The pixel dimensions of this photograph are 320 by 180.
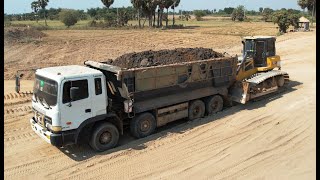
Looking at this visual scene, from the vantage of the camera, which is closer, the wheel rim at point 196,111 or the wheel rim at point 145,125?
the wheel rim at point 145,125

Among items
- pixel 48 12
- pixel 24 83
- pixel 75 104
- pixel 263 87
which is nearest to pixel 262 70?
pixel 263 87

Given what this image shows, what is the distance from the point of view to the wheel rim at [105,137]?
9.57 metres

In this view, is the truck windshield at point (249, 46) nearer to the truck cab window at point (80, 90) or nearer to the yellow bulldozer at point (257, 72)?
the yellow bulldozer at point (257, 72)

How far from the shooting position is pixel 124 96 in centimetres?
980

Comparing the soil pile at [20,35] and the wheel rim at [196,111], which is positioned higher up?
the soil pile at [20,35]

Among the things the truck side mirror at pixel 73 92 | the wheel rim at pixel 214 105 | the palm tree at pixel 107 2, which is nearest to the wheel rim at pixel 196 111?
the wheel rim at pixel 214 105

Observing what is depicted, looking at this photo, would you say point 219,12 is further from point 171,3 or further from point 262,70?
point 262,70

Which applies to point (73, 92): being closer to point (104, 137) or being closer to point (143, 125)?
point (104, 137)

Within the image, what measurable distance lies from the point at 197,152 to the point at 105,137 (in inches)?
95.0

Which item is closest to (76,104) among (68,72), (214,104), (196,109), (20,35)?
(68,72)

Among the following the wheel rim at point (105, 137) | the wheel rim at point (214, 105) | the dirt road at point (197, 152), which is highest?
the wheel rim at point (214, 105)

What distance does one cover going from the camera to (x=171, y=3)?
55.4 metres

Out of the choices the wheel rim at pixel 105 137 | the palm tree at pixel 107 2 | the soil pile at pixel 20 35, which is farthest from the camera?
the palm tree at pixel 107 2

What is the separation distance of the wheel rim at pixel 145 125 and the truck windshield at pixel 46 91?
8.74 ft
